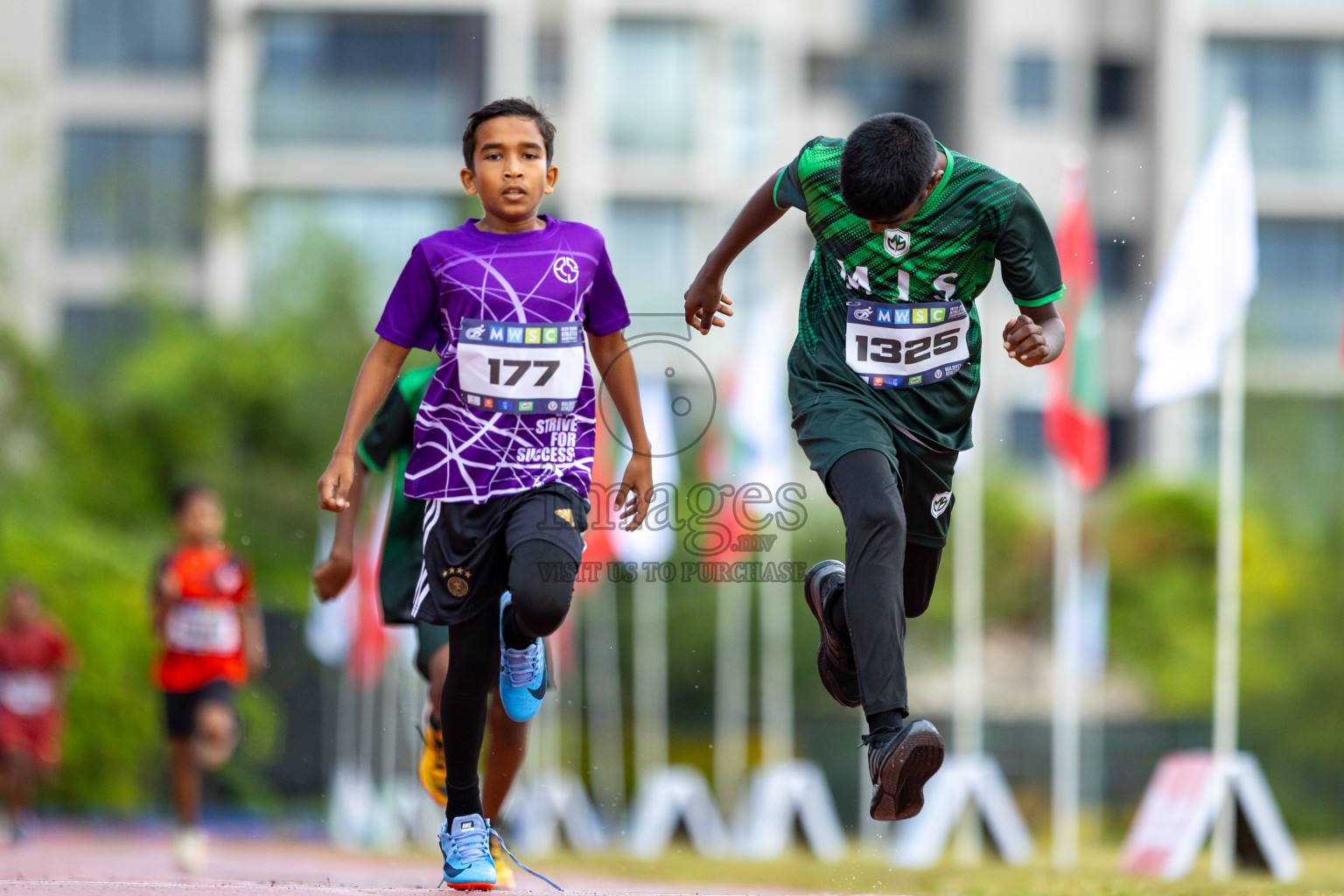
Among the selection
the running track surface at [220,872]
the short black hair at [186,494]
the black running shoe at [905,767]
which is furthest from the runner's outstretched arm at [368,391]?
the short black hair at [186,494]

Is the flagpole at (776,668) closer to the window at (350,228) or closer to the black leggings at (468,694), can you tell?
the window at (350,228)

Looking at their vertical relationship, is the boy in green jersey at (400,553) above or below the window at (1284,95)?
below

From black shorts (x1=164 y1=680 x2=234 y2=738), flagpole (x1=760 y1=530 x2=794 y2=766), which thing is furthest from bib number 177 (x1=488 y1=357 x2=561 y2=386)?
flagpole (x1=760 y1=530 x2=794 y2=766)

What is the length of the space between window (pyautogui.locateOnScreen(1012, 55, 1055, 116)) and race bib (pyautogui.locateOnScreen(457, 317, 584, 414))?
127 ft

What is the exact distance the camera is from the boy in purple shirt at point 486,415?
17.7 feet

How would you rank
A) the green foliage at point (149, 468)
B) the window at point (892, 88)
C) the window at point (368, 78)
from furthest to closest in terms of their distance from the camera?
the window at point (892, 88) → the window at point (368, 78) → the green foliage at point (149, 468)

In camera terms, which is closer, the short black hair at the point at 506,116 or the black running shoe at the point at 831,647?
the short black hair at the point at 506,116

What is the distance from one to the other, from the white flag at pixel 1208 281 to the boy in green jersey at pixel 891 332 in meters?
7.96

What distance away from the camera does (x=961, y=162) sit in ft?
18.0

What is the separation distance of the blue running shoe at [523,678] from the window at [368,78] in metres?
34.7

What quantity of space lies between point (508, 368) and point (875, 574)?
1212mm

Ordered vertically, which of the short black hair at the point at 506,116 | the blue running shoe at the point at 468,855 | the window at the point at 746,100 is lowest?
the blue running shoe at the point at 468,855

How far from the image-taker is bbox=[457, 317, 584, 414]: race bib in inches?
212

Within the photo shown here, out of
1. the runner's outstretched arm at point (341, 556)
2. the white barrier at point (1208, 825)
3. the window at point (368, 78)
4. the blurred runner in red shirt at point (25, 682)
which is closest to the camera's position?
the runner's outstretched arm at point (341, 556)
